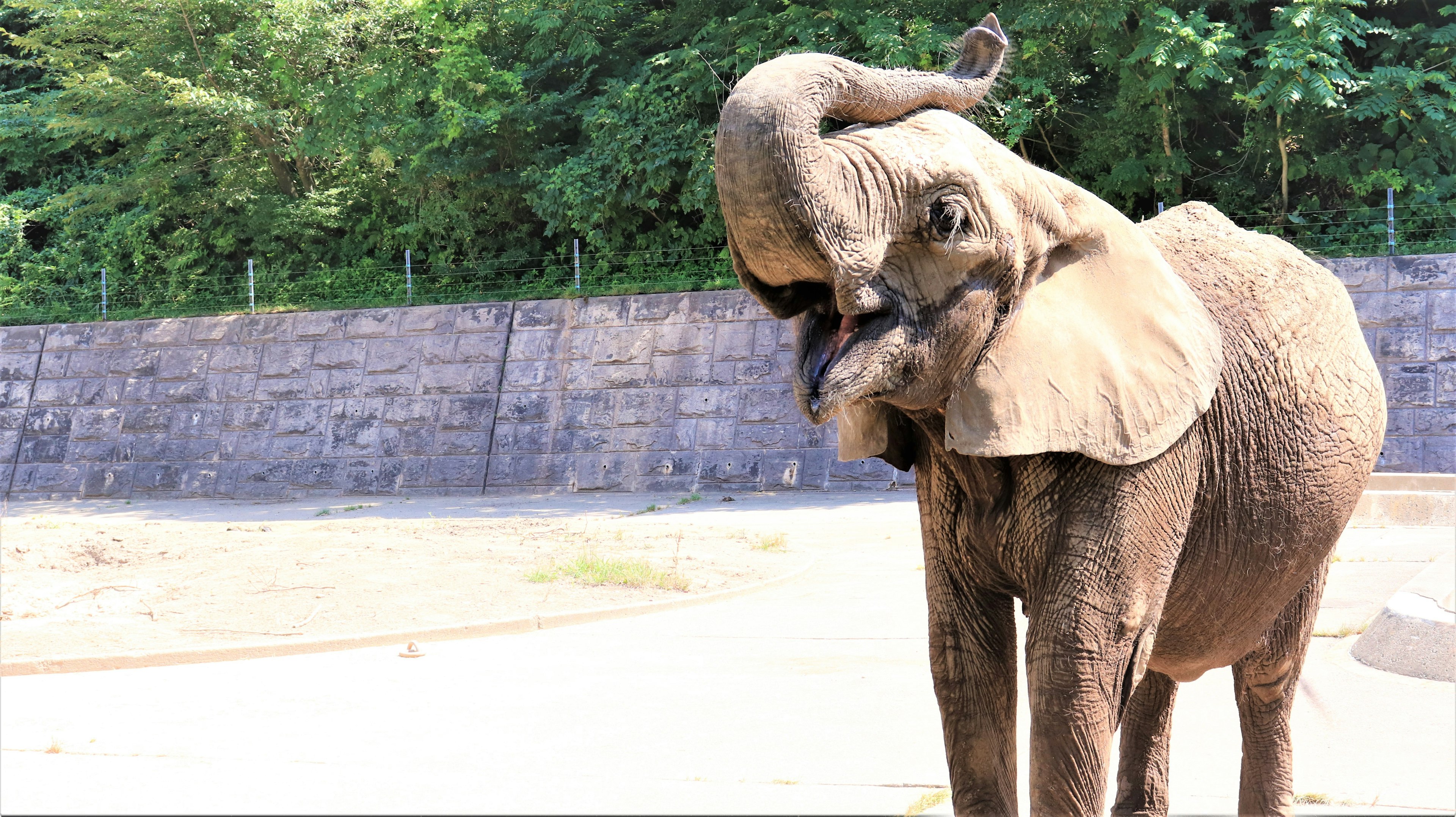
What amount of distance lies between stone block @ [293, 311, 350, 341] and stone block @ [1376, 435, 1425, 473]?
48.8 feet

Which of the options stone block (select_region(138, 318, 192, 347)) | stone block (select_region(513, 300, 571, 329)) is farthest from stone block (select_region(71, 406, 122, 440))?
stone block (select_region(513, 300, 571, 329))

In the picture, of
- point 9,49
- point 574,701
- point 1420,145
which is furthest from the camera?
point 9,49

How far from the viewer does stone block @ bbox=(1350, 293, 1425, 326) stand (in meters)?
15.4

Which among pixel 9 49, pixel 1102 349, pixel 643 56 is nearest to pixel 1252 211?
pixel 643 56

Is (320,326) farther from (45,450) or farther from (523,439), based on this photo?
(45,450)

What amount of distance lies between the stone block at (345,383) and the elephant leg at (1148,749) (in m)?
17.3

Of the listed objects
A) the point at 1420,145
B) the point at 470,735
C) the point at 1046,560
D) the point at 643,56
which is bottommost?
the point at 470,735

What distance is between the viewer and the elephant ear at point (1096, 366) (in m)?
2.87

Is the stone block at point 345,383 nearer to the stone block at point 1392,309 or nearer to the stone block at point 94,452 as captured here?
the stone block at point 94,452

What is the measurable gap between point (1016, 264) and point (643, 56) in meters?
21.4

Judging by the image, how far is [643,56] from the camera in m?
23.3

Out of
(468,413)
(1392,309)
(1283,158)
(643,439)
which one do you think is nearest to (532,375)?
(468,413)

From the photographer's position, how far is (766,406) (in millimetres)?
17703

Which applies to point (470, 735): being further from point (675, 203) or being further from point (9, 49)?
point (9, 49)
